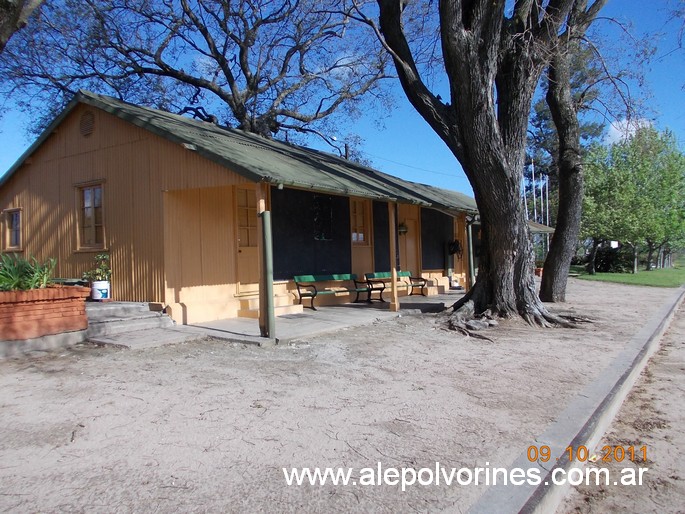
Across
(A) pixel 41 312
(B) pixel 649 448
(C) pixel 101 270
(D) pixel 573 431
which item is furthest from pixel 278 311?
(B) pixel 649 448

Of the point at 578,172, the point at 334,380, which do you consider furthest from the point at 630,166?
the point at 334,380

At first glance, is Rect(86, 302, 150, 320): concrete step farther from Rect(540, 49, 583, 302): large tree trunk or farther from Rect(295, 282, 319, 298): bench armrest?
Rect(540, 49, 583, 302): large tree trunk

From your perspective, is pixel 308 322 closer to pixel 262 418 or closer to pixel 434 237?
pixel 262 418

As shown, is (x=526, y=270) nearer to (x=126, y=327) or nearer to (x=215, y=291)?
(x=215, y=291)

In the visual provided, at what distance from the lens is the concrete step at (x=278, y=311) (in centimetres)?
1035

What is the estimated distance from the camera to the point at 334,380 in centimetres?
599

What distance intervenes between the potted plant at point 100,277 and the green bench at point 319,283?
12.5 ft

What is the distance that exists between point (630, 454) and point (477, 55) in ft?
26.0

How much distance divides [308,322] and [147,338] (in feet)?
9.62

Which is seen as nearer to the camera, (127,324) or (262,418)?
(262,418)

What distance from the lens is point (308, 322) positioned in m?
9.72

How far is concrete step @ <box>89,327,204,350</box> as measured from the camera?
7537mm

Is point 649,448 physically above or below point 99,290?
below
